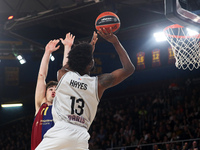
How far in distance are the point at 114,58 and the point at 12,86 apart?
5.53 meters

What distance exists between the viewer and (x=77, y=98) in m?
2.95

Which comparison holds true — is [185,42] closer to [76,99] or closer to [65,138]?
[76,99]

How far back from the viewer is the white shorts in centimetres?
277

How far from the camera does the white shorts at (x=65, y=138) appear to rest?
109 inches

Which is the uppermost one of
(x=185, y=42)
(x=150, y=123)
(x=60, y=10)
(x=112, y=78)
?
(x=60, y=10)

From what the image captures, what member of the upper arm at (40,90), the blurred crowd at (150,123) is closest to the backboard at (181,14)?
the upper arm at (40,90)

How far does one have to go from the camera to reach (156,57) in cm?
1642

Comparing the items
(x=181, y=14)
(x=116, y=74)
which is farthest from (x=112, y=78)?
(x=181, y=14)

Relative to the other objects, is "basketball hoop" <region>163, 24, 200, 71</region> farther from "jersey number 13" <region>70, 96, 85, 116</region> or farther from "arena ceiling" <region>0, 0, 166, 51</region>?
"jersey number 13" <region>70, 96, 85, 116</region>

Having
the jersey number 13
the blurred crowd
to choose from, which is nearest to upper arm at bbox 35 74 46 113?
the jersey number 13

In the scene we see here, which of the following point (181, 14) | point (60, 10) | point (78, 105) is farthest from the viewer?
point (60, 10)

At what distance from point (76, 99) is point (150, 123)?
37.5 feet

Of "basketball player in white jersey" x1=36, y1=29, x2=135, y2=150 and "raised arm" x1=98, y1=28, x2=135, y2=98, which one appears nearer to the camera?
"basketball player in white jersey" x1=36, y1=29, x2=135, y2=150

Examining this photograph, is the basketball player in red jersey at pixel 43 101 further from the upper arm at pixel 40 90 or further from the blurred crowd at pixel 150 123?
the blurred crowd at pixel 150 123
